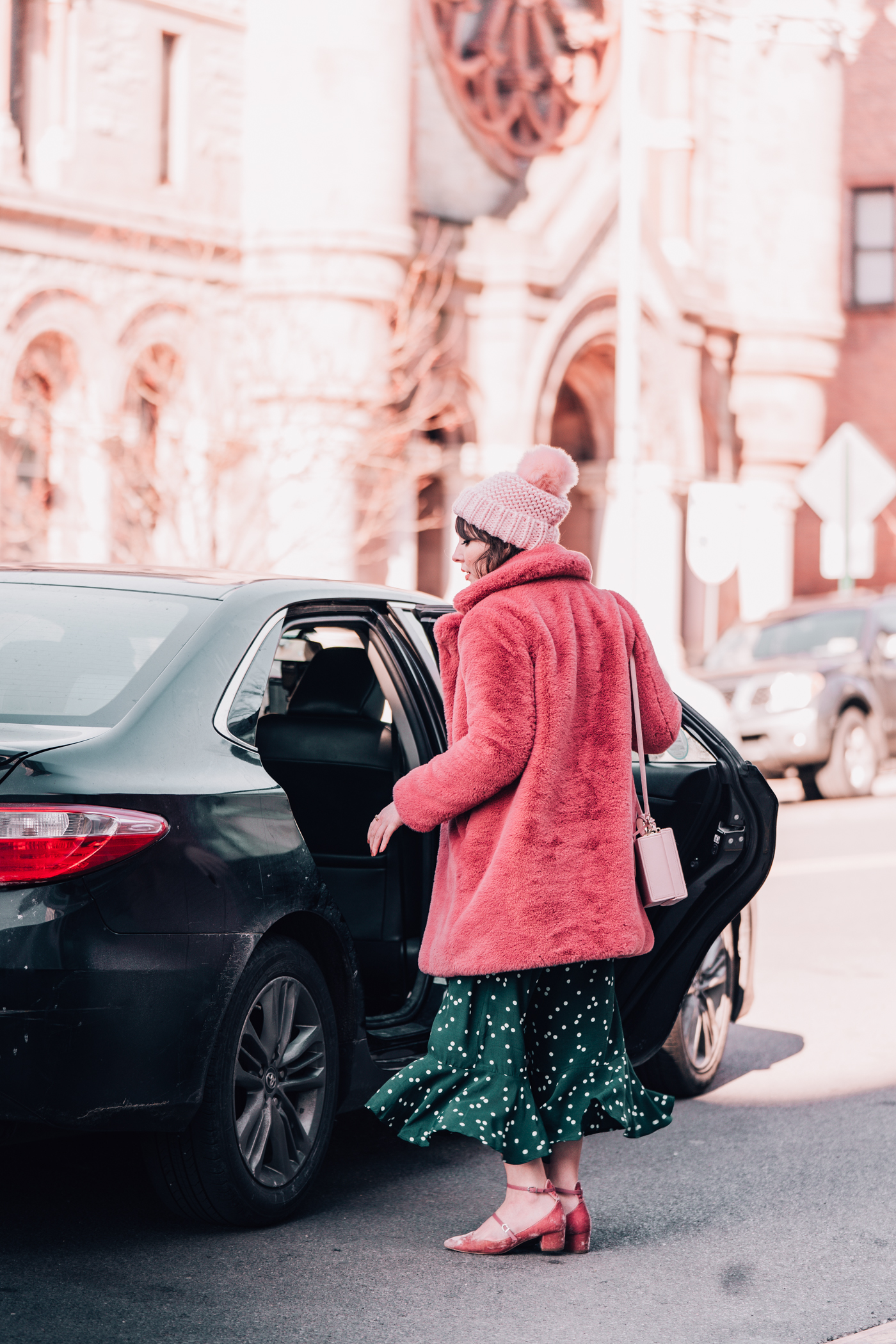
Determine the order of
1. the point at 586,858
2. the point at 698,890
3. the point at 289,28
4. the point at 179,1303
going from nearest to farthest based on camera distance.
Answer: the point at 179,1303
the point at 586,858
the point at 698,890
the point at 289,28

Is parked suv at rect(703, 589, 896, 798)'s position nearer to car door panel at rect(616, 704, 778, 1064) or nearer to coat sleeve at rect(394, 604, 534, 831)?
car door panel at rect(616, 704, 778, 1064)

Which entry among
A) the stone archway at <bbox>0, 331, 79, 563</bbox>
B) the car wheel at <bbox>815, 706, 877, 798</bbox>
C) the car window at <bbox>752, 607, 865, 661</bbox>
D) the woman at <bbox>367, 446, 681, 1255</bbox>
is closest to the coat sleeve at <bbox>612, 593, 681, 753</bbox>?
the woman at <bbox>367, 446, 681, 1255</bbox>

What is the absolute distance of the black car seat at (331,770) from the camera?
5820 mm

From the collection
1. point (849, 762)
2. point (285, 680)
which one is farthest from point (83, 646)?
point (849, 762)

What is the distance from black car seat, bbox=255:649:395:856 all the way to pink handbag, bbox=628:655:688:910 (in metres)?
1.18

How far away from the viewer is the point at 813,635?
19516 mm

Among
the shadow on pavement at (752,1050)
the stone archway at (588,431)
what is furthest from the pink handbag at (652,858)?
the stone archway at (588,431)

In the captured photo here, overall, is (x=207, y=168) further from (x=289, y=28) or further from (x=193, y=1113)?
(x=193, y=1113)

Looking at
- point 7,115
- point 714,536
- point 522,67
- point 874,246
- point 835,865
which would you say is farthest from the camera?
point 874,246

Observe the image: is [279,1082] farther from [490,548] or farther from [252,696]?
[490,548]

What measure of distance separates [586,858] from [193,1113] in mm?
1051

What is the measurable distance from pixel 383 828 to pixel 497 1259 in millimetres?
1063

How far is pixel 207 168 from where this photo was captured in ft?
74.2

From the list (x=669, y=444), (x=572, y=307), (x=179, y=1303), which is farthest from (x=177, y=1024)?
(x=669, y=444)
